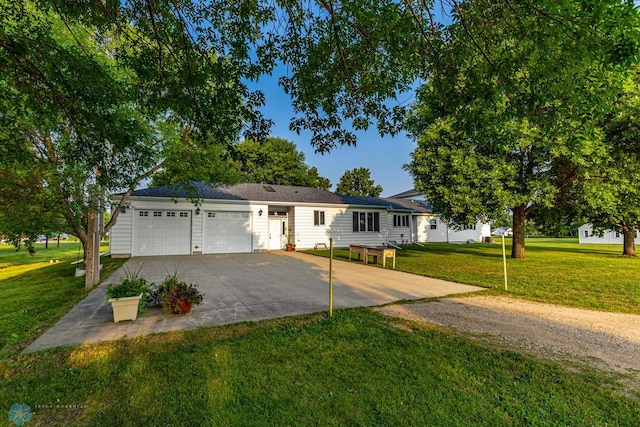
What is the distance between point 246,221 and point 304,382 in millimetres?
14199

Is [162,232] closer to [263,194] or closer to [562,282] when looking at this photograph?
[263,194]

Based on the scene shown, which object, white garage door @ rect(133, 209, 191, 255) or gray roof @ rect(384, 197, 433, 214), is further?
gray roof @ rect(384, 197, 433, 214)

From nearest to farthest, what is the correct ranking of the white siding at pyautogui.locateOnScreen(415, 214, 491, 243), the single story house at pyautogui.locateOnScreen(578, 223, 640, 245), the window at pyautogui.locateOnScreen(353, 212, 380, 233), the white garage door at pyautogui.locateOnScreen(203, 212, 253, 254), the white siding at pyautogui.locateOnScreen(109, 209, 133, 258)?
1. the white siding at pyautogui.locateOnScreen(109, 209, 133, 258)
2. the white garage door at pyautogui.locateOnScreen(203, 212, 253, 254)
3. the window at pyautogui.locateOnScreen(353, 212, 380, 233)
4. the white siding at pyautogui.locateOnScreen(415, 214, 491, 243)
5. the single story house at pyautogui.locateOnScreen(578, 223, 640, 245)

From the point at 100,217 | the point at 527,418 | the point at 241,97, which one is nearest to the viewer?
the point at 527,418

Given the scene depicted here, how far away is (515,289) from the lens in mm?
7082

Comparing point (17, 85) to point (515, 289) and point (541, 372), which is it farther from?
point (515, 289)

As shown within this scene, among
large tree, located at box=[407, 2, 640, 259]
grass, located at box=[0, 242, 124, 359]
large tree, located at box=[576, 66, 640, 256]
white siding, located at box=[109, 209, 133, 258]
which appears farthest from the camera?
white siding, located at box=[109, 209, 133, 258]

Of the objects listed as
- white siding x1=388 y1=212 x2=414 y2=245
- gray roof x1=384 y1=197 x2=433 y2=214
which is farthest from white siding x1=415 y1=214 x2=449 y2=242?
white siding x1=388 y1=212 x2=414 y2=245

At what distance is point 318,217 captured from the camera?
721 inches

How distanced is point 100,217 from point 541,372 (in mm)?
10016

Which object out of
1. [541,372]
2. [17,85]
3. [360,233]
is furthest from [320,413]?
[360,233]

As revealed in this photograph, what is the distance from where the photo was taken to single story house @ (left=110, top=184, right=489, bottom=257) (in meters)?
14.0

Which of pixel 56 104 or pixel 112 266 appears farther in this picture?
pixel 112 266

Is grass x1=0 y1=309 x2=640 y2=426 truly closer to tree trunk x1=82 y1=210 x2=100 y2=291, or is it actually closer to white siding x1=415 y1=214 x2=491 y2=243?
tree trunk x1=82 y1=210 x2=100 y2=291
